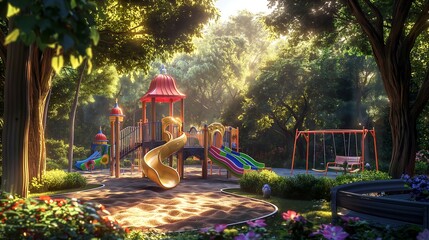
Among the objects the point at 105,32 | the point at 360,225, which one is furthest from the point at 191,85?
the point at 360,225

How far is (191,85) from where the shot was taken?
47.4 metres

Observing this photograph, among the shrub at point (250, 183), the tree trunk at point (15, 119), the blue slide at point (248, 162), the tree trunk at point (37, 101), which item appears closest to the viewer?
the tree trunk at point (15, 119)

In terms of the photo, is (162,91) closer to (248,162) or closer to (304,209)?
(248,162)

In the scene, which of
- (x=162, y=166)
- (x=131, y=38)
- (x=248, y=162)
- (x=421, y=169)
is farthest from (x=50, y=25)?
(x=421, y=169)

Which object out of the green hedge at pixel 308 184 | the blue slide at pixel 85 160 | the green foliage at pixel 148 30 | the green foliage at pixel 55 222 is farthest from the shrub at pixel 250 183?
the blue slide at pixel 85 160

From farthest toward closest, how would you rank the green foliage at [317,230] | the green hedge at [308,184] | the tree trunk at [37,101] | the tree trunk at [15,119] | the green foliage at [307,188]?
the green foliage at [307,188]
the green hedge at [308,184]
the tree trunk at [37,101]
the tree trunk at [15,119]
the green foliage at [317,230]

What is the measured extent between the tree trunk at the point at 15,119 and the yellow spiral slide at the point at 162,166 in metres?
6.81

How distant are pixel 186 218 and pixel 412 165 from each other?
6.81 metres

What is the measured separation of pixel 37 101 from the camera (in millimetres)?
12328

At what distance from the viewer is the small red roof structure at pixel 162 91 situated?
20688 millimetres

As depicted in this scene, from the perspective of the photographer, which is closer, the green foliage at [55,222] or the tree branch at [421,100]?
the green foliage at [55,222]

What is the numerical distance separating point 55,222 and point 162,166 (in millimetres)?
12541

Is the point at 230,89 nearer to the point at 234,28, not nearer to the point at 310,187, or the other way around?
the point at 234,28

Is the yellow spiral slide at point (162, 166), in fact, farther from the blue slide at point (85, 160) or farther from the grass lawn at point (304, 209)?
the blue slide at point (85, 160)
